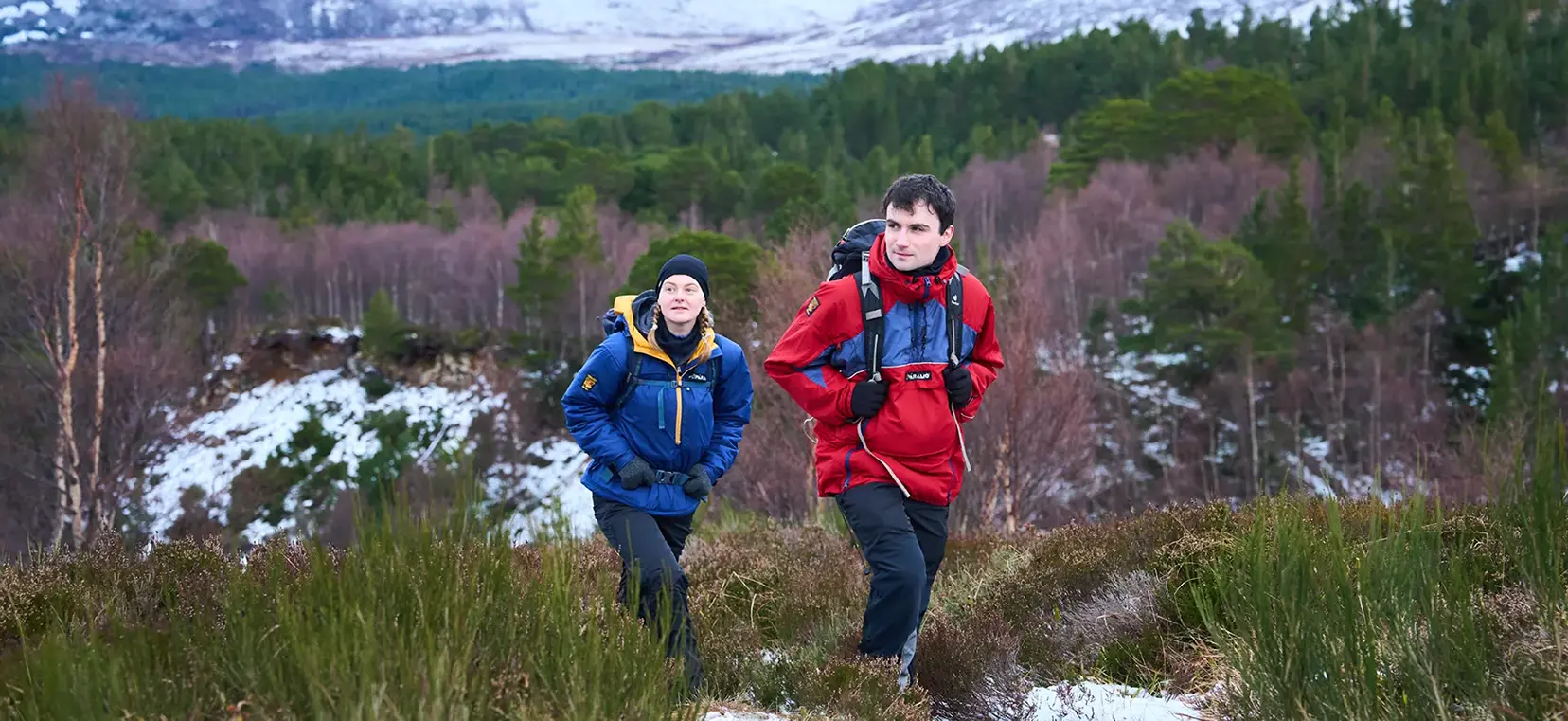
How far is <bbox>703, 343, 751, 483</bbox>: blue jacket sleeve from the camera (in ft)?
14.4

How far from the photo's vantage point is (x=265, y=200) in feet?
254

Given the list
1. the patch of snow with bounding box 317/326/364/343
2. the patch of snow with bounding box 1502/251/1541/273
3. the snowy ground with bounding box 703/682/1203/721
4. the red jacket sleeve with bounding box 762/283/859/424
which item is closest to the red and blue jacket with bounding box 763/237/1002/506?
the red jacket sleeve with bounding box 762/283/859/424

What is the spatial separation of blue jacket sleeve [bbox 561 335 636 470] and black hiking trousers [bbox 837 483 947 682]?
2.51 feet

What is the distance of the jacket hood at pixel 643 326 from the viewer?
4250 mm

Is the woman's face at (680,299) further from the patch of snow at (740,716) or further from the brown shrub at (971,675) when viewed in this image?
the brown shrub at (971,675)

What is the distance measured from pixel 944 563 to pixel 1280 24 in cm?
9097

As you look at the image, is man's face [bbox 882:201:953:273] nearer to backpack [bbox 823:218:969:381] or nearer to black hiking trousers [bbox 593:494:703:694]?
backpack [bbox 823:218:969:381]

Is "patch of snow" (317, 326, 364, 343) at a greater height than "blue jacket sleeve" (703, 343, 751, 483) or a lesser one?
lesser

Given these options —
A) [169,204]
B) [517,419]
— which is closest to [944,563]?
[517,419]

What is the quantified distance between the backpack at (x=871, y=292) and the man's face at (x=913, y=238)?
71 mm

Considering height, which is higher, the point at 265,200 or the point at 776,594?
the point at 776,594

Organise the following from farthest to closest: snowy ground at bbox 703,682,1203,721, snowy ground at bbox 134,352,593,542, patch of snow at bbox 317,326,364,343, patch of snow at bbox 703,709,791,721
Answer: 1. patch of snow at bbox 317,326,364,343
2. snowy ground at bbox 134,352,593,542
3. snowy ground at bbox 703,682,1203,721
4. patch of snow at bbox 703,709,791,721

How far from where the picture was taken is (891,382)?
13.3 ft

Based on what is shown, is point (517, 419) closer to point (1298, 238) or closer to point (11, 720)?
point (1298, 238)
